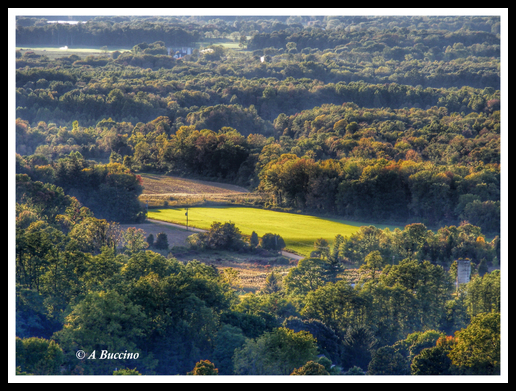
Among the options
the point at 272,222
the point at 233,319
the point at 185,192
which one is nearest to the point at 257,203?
the point at 272,222

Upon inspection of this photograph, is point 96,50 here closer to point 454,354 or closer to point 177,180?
point 177,180

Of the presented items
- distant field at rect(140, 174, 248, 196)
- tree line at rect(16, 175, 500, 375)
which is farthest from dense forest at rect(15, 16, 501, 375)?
distant field at rect(140, 174, 248, 196)

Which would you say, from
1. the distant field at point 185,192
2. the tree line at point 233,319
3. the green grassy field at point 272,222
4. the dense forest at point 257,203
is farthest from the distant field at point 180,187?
the tree line at point 233,319

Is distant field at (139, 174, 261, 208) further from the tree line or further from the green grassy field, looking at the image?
the tree line

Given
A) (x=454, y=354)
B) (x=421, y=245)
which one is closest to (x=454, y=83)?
(x=421, y=245)

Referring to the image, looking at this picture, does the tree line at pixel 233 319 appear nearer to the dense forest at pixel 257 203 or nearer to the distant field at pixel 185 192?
the dense forest at pixel 257 203
